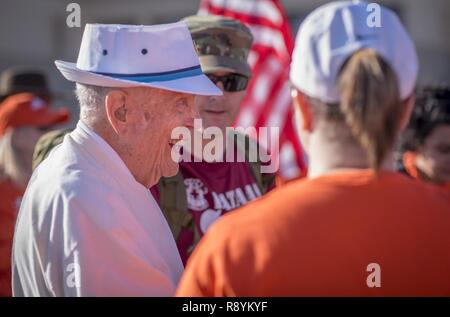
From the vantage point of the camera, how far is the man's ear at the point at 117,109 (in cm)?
309

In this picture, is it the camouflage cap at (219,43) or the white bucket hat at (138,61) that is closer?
the white bucket hat at (138,61)

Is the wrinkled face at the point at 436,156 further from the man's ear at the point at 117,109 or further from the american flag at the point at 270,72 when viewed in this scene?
the man's ear at the point at 117,109

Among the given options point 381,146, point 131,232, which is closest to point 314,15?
point 381,146

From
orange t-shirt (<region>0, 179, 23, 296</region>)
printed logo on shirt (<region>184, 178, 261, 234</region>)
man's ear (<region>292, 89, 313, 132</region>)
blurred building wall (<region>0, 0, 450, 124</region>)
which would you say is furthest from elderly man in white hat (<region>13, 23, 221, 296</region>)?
blurred building wall (<region>0, 0, 450, 124</region>)

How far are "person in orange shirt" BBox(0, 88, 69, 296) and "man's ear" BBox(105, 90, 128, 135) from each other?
2.34 meters

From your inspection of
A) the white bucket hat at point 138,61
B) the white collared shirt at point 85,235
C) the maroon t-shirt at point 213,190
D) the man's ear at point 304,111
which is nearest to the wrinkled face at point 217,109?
the maroon t-shirt at point 213,190

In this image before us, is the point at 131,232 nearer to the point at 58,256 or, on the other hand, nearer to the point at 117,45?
the point at 58,256

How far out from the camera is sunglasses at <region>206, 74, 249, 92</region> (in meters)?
4.65

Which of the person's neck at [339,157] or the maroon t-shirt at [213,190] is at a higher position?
the person's neck at [339,157]

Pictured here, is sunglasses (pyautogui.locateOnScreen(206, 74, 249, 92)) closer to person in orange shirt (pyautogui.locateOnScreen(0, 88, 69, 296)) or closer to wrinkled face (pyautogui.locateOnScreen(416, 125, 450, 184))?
wrinkled face (pyautogui.locateOnScreen(416, 125, 450, 184))

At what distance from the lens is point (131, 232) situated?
2889 mm

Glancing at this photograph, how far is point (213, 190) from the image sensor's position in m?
4.32

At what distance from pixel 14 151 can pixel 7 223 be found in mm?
588

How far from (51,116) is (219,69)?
2107mm
